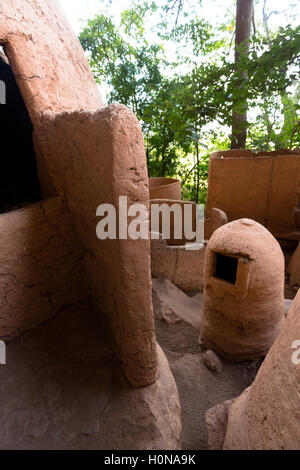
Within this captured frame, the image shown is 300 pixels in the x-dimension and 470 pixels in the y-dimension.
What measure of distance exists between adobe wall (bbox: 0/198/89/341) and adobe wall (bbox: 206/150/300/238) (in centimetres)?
384

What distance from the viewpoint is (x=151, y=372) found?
5.14 ft

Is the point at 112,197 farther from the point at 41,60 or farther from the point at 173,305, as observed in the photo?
the point at 173,305

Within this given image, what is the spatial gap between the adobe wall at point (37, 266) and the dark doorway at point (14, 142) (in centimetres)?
75

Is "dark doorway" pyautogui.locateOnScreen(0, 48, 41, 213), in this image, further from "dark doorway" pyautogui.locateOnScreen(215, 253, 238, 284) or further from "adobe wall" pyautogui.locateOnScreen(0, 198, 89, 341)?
"dark doorway" pyautogui.locateOnScreen(215, 253, 238, 284)

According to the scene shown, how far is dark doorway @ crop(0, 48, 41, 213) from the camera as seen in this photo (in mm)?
2207

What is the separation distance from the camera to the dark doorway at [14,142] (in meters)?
2.21

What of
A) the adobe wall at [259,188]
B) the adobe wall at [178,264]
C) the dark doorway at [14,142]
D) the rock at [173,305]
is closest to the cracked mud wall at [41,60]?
the dark doorway at [14,142]

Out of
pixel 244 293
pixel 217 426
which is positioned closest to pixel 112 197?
pixel 217 426

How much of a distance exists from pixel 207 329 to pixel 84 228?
2.15m

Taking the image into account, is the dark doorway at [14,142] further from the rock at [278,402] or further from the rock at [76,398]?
the rock at [278,402]

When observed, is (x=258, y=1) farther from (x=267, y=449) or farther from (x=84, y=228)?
(x=267, y=449)

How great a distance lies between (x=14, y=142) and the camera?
234cm

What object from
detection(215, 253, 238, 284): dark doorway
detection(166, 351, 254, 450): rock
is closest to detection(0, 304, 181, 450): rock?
detection(166, 351, 254, 450): rock

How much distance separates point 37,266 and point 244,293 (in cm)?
196
